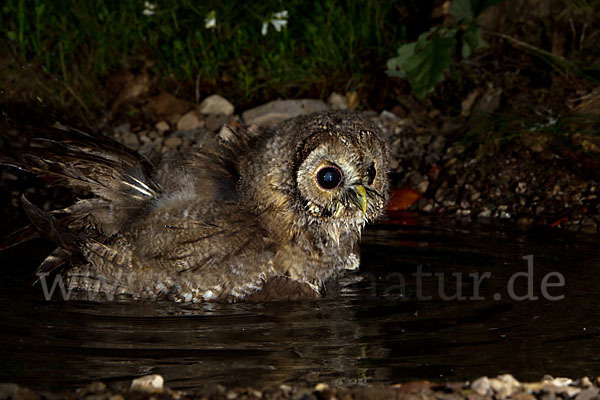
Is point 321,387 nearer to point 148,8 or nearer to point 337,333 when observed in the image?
point 337,333

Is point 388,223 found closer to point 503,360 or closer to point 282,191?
point 282,191

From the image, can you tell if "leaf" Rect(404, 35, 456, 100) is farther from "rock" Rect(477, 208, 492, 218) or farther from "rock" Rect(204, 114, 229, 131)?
"rock" Rect(204, 114, 229, 131)

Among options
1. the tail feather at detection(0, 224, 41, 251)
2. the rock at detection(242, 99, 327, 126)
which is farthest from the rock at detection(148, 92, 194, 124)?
the tail feather at detection(0, 224, 41, 251)

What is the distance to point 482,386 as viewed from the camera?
2.96 meters

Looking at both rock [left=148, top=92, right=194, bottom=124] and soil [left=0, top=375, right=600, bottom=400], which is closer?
soil [left=0, top=375, right=600, bottom=400]

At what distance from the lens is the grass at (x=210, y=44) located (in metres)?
8.14

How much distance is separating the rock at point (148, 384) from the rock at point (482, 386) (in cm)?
111

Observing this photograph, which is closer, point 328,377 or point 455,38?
point 328,377

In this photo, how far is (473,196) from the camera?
6.76m

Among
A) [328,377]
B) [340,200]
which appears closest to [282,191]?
[340,200]

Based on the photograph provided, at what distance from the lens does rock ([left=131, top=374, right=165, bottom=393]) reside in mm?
2963

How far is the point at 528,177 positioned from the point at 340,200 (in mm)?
2939

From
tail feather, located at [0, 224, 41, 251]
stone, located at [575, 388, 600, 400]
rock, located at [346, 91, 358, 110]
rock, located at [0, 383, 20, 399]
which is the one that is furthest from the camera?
rock, located at [346, 91, 358, 110]

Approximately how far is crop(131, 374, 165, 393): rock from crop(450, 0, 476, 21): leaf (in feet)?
15.2
